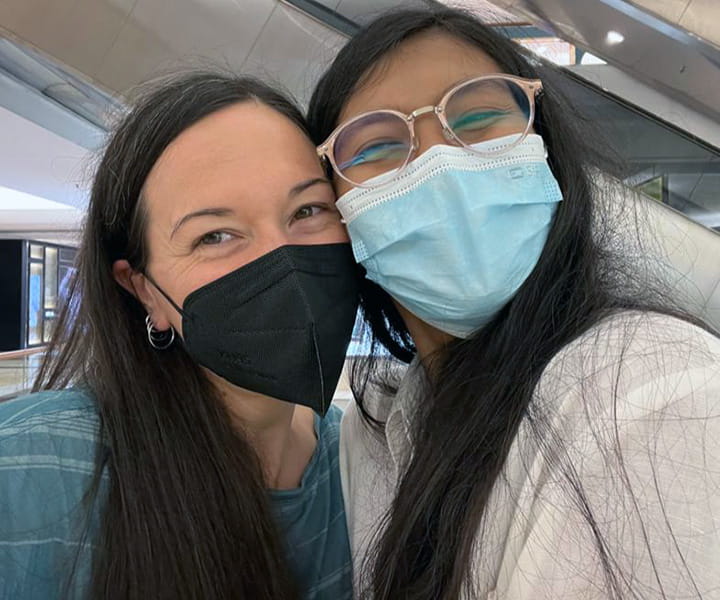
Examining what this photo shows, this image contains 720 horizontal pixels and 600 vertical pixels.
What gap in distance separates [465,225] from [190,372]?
25.5 inches

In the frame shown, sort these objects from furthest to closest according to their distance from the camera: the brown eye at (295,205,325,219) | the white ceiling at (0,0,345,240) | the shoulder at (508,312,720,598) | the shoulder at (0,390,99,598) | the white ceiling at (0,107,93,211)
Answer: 1. the white ceiling at (0,107,93,211)
2. the white ceiling at (0,0,345,240)
3. the brown eye at (295,205,325,219)
4. the shoulder at (0,390,99,598)
5. the shoulder at (508,312,720,598)

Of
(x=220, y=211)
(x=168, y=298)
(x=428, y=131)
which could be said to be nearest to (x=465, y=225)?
(x=428, y=131)

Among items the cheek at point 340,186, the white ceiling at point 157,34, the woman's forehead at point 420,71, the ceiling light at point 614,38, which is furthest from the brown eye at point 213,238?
the ceiling light at point 614,38

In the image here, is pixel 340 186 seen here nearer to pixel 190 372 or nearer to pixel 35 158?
pixel 190 372

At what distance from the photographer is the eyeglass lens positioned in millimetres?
1028

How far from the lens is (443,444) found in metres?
0.93

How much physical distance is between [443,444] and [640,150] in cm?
386

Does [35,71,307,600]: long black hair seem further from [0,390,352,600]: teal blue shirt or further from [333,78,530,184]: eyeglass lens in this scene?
[333,78,530,184]: eyeglass lens

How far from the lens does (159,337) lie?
119cm

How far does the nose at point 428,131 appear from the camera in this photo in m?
1.03

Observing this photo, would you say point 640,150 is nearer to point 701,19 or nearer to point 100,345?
point 701,19

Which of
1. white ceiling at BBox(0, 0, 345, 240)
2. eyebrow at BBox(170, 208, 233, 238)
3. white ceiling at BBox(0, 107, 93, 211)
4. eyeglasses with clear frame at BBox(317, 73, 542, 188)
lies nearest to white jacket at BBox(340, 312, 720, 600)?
eyeglasses with clear frame at BBox(317, 73, 542, 188)

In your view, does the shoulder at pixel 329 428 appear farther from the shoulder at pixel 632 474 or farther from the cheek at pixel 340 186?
the shoulder at pixel 632 474

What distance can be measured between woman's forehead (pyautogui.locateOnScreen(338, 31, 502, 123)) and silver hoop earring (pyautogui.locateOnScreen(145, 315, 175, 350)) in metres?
0.60
